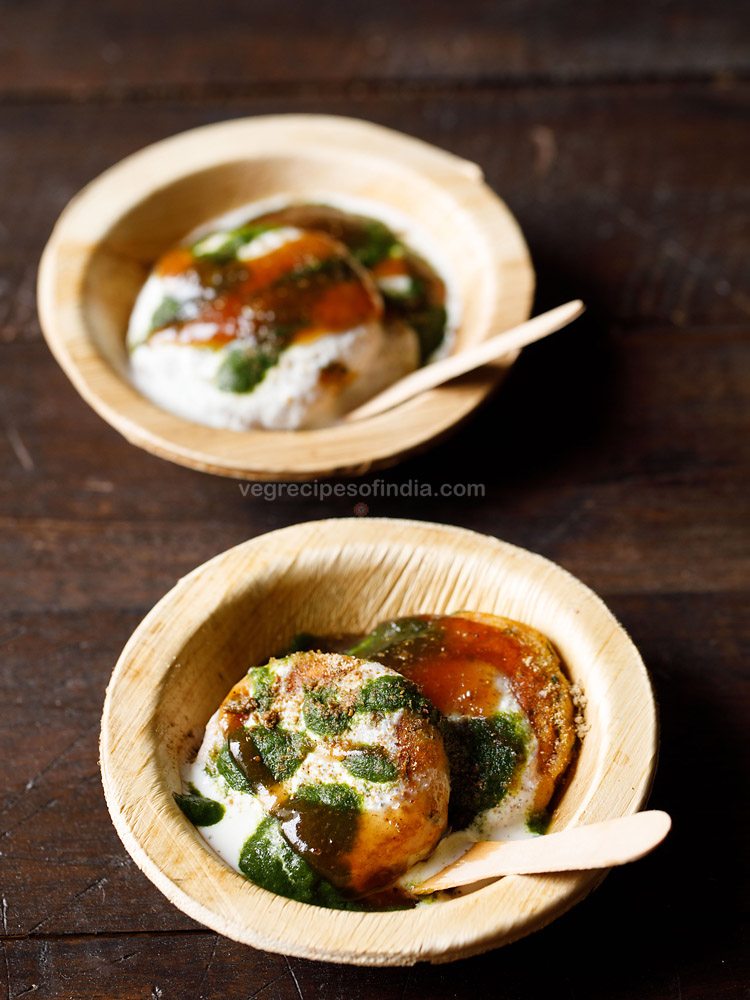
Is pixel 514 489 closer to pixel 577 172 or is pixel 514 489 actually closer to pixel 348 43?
pixel 577 172

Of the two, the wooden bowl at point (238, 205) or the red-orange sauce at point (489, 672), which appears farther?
the wooden bowl at point (238, 205)

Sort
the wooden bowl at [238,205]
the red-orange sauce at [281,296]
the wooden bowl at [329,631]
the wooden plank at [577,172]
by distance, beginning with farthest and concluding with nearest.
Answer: the wooden plank at [577,172] → the red-orange sauce at [281,296] → the wooden bowl at [238,205] → the wooden bowl at [329,631]

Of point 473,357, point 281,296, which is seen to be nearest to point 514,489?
point 473,357

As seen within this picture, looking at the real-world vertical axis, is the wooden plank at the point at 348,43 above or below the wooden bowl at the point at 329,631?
above

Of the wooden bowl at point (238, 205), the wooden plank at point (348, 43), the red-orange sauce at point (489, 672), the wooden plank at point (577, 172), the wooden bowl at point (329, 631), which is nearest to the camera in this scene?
the wooden bowl at point (329, 631)

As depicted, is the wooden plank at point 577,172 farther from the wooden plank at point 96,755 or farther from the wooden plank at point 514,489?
the wooden plank at point 96,755

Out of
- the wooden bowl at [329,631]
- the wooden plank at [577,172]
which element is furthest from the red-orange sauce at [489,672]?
the wooden plank at [577,172]

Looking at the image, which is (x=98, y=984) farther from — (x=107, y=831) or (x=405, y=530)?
(x=405, y=530)

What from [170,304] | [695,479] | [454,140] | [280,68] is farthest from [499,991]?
[280,68]
